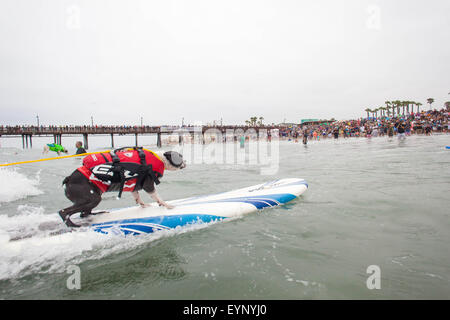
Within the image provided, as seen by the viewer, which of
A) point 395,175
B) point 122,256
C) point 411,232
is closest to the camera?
point 122,256

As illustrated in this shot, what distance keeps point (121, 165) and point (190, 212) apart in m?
1.57

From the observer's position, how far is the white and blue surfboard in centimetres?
411

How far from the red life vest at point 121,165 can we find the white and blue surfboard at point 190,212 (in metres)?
0.63

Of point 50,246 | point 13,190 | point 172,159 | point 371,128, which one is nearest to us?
point 50,246

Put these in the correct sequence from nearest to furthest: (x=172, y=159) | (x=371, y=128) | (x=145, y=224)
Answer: (x=172, y=159), (x=145, y=224), (x=371, y=128)

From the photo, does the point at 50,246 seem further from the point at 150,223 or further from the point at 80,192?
the point at 150,223

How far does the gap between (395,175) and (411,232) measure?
201 inches

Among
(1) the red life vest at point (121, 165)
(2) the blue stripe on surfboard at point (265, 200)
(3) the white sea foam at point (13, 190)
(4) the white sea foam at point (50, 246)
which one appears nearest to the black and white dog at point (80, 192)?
(1) the red life vest at point (121, 165)

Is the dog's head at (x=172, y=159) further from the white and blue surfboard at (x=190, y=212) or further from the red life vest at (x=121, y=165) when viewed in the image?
the white and blue surfboard at (x=190, y=212)

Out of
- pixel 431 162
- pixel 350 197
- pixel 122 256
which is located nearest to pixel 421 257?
pixel 350 197

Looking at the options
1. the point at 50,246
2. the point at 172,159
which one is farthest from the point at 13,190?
the point at 172,159

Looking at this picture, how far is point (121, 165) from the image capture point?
3.76 meters

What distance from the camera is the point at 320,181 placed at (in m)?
8.08

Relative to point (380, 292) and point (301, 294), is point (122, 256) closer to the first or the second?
point (301, 294)
